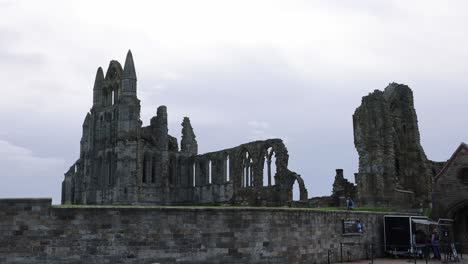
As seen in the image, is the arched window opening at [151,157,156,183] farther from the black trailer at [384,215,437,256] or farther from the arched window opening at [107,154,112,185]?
the black trailer at [384,215,437,256]

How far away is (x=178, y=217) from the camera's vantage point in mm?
17781

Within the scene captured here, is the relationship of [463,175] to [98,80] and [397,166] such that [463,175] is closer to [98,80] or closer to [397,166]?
[397,166]

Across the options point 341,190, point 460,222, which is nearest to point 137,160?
point 341,190

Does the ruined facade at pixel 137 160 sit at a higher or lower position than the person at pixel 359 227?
higher

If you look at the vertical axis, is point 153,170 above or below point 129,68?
below

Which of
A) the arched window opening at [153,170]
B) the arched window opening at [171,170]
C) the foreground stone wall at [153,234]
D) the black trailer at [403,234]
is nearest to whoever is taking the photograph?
the foreground stone wall at [153,234]

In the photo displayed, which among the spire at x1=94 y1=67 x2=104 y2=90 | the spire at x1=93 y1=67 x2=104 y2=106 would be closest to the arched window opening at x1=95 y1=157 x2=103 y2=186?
the spire at x1=93 y1=67 x2=104 y2=106

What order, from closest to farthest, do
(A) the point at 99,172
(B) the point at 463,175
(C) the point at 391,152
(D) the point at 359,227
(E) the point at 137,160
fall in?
(D) the point at 359,227 < (B) the point at 463,175 < (C) the point at 391,152 < (E) the point at 137,160 < (A) the point at 99,172

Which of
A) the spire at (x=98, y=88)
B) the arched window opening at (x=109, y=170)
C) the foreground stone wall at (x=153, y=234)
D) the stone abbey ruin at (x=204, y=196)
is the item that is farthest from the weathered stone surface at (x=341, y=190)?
the spire at (x=98, y=88)

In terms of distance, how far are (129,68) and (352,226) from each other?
44.5m

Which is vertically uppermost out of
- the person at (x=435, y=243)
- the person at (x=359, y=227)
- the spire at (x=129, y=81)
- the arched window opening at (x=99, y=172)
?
the spire at (x=129, y=81)

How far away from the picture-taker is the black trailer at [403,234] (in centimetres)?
2445

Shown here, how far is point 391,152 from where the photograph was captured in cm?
3831

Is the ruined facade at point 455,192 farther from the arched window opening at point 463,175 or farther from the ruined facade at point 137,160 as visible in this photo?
the ruined facade at point 137,160
